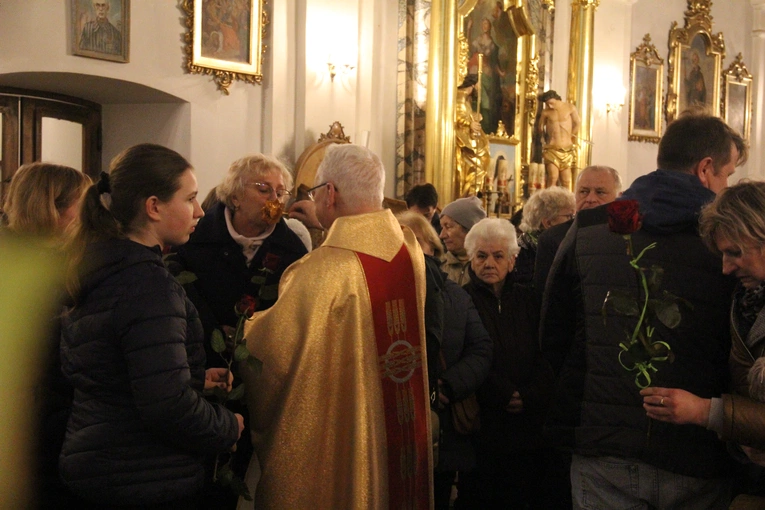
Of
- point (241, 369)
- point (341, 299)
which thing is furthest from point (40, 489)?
point (341, 299)

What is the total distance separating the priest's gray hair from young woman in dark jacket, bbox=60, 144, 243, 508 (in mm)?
1072

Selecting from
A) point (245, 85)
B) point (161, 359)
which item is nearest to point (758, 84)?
point (245, 85)

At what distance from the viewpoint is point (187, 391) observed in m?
2.22

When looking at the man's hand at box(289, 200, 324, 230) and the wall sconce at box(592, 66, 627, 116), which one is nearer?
the man's hand at box(289, 200, 324, 230)

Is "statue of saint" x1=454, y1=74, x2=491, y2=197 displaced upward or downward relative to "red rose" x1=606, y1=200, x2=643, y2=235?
upward

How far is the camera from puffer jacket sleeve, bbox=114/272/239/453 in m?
2.16

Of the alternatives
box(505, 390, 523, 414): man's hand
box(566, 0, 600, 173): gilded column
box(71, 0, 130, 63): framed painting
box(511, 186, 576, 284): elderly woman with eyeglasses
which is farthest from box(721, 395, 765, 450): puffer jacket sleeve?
box(566, 0, 600, 173): gilded column

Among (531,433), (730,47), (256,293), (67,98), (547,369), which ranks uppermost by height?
(730,47)

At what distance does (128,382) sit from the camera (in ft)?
7.32

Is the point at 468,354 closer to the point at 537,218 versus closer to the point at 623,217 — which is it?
the point at 623,217

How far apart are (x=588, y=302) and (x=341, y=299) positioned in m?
0.81

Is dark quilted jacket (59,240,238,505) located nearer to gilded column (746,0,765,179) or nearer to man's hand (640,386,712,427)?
man's hand (640,386,712,427)

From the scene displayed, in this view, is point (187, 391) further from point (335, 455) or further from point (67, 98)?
point (67, 98)

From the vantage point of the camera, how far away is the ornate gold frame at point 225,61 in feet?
27.7
